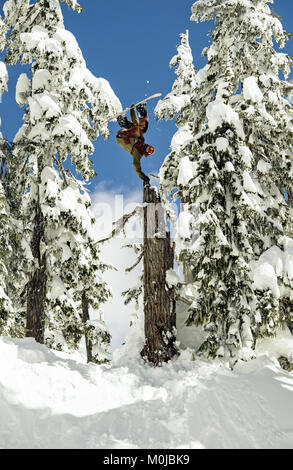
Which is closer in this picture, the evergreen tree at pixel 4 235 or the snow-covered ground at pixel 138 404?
the snow-covered ground at pixel 138 404

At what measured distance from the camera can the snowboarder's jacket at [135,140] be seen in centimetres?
927

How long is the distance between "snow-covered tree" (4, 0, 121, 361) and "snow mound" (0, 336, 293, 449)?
10.4ft

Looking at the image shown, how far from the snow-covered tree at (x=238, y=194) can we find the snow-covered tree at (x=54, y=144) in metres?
2.79

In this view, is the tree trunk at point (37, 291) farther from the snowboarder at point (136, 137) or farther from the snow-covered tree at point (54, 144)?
the snowboarder at point (136, 137)

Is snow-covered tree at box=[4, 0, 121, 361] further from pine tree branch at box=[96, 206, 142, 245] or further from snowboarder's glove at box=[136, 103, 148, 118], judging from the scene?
snowboarder's glove at box=[136, 103, 148, 118]

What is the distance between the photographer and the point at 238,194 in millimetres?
7902

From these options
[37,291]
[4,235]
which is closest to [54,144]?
[4,235]

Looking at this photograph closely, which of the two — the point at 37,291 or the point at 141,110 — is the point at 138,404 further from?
the point at 141,110

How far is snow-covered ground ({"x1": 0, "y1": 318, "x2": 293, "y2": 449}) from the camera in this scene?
4633 millimetres

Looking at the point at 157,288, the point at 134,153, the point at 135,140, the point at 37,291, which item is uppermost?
the point at 135,140

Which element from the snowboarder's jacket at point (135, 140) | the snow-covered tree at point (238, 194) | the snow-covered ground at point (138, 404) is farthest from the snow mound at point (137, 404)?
the snowboarder's jacket at point (135, 140)

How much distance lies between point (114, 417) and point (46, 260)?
590 cm

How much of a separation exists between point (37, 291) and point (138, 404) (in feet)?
17.0

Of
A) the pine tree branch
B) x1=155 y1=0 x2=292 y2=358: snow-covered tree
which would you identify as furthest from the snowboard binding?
the pine tree branch
